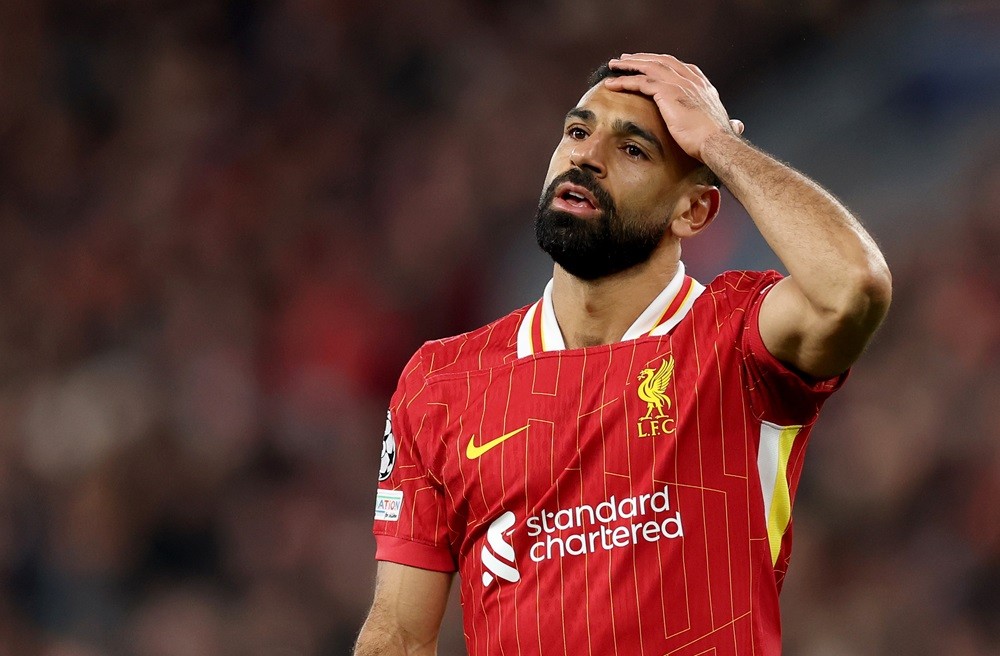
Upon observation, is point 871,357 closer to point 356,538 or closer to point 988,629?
point 988,629

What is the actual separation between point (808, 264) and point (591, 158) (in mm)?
657

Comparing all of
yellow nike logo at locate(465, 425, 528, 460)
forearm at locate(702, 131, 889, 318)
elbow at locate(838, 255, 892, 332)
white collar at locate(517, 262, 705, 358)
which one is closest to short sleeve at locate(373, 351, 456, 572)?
yellow nike logo at locate(465, 425, 528, 460)

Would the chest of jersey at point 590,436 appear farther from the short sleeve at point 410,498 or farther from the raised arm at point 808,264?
the raised arm at point 808,264

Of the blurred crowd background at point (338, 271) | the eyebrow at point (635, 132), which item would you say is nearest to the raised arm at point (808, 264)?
the eyebrow at point (635, 132)

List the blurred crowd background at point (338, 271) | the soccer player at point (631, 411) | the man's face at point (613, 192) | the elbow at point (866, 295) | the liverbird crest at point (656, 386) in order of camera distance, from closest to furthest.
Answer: the elbow at point (866, 295)
the soccer player at point (631, 411)
the liverbird crest at point (656, 386)
the man's face at point (613, 192)
the blurred crowd background at point (338, 271)

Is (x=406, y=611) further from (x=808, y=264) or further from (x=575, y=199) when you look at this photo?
(x=808, y=264)

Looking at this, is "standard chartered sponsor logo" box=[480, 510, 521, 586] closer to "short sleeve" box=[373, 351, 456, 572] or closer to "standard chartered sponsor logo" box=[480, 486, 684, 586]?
"standard chartered sponsor logo" box=[480, 486, 684, 586]

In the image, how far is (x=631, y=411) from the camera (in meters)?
2.70

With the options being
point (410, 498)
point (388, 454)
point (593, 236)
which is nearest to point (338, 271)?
point (388, 454)

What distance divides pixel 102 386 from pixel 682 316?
13.0 ft

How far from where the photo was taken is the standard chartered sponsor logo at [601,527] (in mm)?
2592

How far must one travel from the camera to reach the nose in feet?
9.56

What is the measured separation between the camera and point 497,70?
22.0 feet

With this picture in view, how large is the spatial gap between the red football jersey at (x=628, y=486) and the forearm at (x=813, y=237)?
21 centimetres
